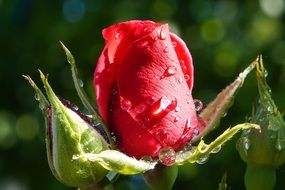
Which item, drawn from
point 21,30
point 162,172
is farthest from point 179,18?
point 162,172

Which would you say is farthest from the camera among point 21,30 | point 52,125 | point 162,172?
point 21,30

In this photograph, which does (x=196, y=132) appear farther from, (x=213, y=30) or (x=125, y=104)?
(x=213, y=30)

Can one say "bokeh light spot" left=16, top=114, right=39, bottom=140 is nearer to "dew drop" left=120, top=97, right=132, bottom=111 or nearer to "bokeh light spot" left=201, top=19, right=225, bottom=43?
"bokeh light spot" left=201, top=19, right=225, bottom=43

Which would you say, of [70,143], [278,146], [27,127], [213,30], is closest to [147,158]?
[70,143]

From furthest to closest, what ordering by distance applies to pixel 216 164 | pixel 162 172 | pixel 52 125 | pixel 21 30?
pixel 21 30, pixel 216 164, pixel 162 172, pixel 52 125

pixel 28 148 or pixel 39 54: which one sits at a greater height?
pixel 39 54

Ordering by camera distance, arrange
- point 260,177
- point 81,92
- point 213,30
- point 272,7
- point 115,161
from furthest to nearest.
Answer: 1. point 213,30
2. point 272,7
3. point 260,177
4. point 81,92
5. point 115,161

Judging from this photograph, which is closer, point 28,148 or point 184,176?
point 184,176

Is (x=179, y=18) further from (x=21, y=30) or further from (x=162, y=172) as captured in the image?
(x=162, y=172)
